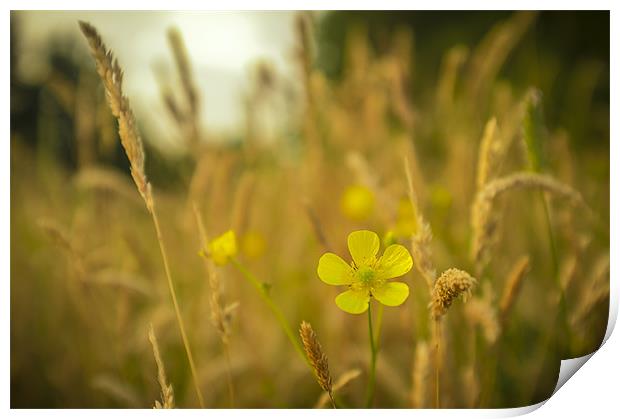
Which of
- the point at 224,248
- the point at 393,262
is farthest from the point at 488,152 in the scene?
the point at 224,248

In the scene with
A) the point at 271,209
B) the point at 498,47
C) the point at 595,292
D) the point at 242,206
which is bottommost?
the point at 271,209

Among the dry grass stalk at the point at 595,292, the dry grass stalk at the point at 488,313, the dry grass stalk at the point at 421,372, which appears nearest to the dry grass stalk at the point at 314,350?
the dry grass stalk at the point at 421,372

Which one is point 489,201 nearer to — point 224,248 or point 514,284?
point 514,284

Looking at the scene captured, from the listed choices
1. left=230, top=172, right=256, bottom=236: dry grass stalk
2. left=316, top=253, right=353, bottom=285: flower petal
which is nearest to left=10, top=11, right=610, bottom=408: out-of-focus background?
left=230, top=172, right=256, bottom=236: dry grass stalk

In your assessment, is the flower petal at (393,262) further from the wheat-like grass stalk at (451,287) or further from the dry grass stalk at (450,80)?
the dry grass stalk at (450,80)

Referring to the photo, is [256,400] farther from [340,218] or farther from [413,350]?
[340,218]

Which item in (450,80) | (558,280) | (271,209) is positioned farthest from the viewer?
(271,209)
